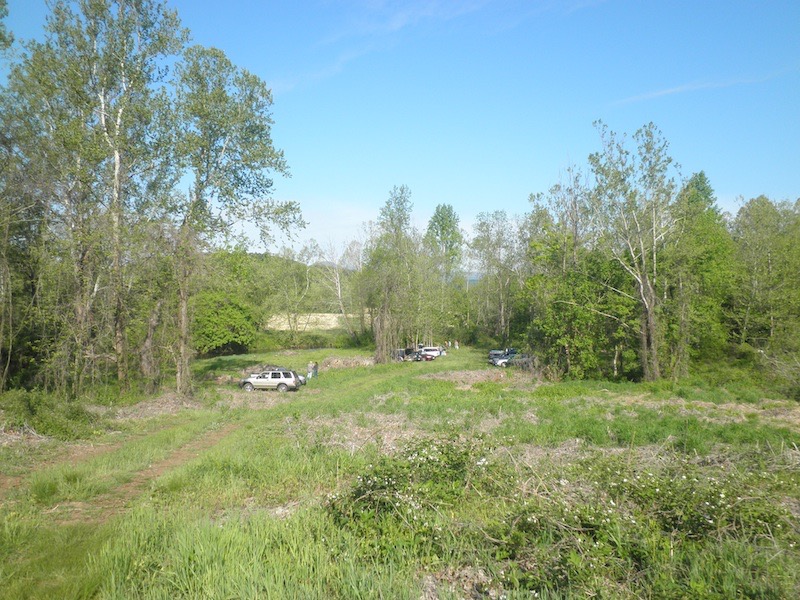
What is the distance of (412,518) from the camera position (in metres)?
6.46

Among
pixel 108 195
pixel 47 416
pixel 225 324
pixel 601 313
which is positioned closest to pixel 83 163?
pixel 108 195

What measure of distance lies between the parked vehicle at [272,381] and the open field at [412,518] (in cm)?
1535

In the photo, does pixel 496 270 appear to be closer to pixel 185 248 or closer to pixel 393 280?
pixel 393 280

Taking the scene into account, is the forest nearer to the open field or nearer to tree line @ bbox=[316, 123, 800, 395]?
tree line @ bbox=[316, 123, 800, 395]

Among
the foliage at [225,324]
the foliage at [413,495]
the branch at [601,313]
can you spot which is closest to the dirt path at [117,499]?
the foliage at [413,495]

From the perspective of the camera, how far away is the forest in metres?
21.2

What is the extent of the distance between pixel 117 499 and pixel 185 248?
16.2 metres

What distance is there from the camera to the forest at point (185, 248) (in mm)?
21156

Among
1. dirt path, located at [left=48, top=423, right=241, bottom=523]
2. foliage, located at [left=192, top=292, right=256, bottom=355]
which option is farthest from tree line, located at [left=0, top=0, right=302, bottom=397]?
foliage, located at [left=192, top=292, right=256, bottom=355]

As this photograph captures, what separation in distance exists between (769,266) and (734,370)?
920 centimetres

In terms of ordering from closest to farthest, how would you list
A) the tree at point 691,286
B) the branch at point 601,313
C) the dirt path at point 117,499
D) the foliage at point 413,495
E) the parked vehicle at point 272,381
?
the foliage at point 413,495 < the dirt path at point 117,499 < the tree at point 691,286 < the branch at point 601,313 < the parked vehicle at point 272,381

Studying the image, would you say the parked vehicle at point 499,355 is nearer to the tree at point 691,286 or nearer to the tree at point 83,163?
the tree at point 691,286

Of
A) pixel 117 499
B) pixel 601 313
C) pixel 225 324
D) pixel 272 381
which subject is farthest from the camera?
pixel 225 324

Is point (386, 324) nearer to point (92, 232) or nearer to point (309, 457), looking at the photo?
point (92, 232)
